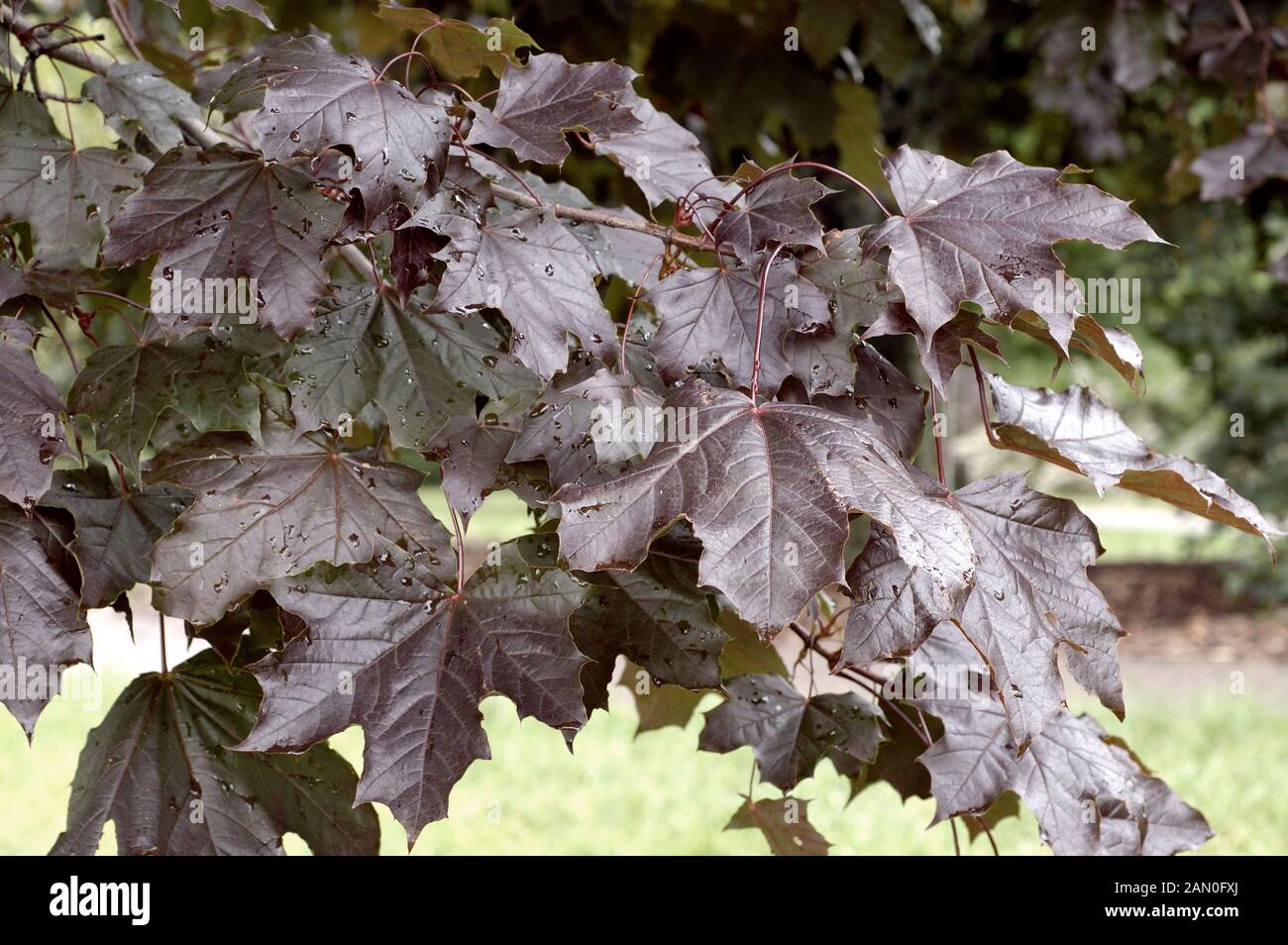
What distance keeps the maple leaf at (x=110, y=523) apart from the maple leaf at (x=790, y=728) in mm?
787

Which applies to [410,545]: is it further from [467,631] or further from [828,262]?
[828,262]

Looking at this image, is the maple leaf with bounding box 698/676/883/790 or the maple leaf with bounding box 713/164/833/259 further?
the maple leaf with bounding box 698/676/883/790

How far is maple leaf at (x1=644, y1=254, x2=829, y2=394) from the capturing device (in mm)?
1247

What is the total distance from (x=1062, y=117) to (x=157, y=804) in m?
5.09

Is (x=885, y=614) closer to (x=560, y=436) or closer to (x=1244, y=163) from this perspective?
(x=560, y=436)

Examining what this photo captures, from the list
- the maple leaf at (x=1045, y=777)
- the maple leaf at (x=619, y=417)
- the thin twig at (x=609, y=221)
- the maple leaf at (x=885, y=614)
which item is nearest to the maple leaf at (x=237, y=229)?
the thin twig at (x=609, y=221)

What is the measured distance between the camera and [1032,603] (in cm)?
124

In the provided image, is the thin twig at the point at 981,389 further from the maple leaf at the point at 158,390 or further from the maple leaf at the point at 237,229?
the maple leaf at the point at 158,390

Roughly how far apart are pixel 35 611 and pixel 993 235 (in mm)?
1078

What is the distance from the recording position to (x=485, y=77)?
10.6 feet

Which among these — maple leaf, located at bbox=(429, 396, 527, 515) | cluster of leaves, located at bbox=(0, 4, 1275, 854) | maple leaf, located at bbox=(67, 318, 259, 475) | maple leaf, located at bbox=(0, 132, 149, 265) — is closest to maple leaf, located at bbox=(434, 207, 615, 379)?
cluster of leaves, located at bbox=(0, 4, 1275, 854)

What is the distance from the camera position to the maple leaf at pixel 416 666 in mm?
1179

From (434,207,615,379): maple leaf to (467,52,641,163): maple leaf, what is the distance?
0.08 m

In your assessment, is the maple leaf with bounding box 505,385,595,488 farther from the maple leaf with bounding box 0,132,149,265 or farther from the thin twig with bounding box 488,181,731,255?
the maple leaf with bounding box 0,132,149,265
